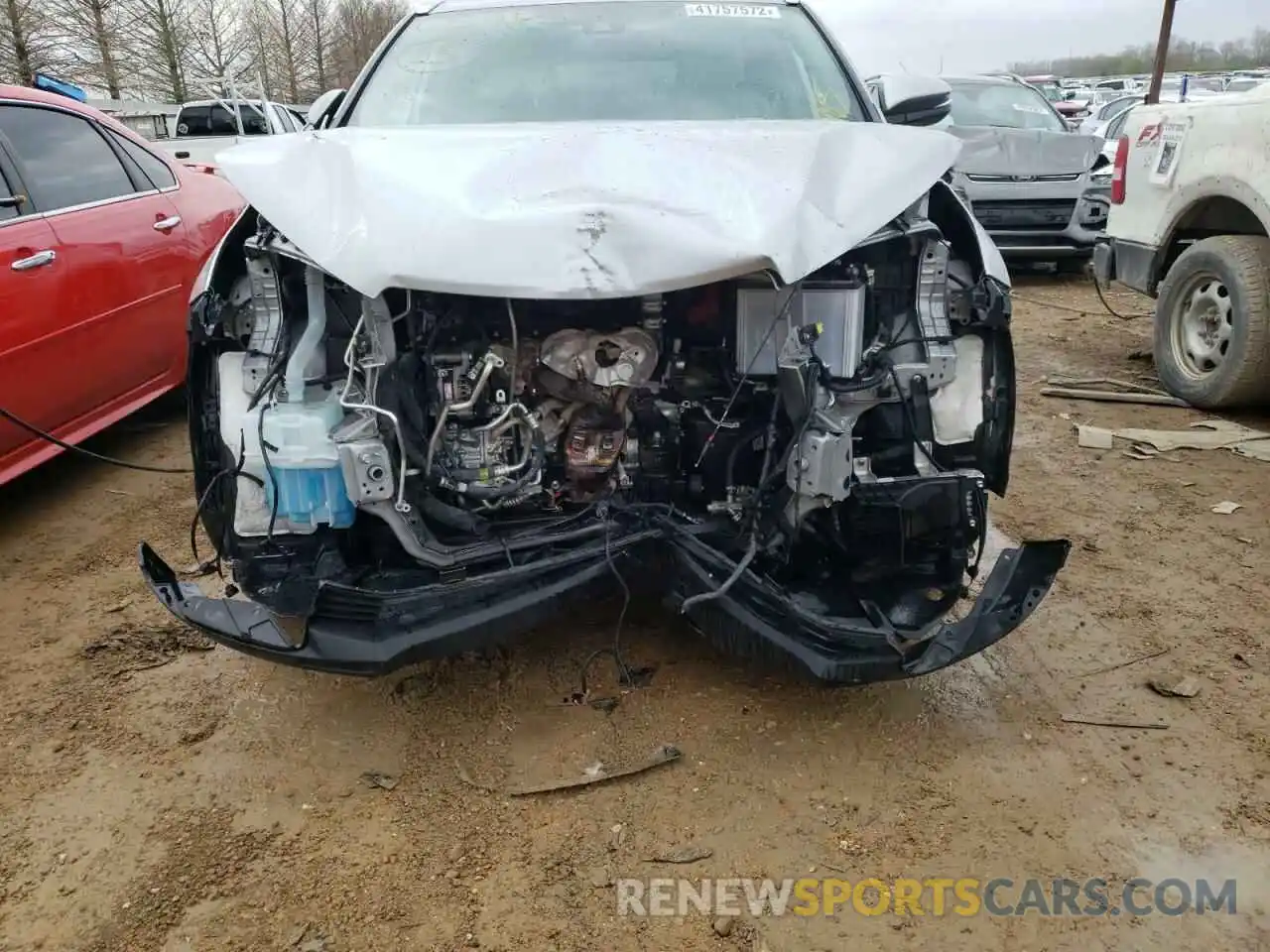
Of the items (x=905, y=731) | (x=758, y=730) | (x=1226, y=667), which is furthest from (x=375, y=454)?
(x=1226, y=667)

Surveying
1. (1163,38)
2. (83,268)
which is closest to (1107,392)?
(83,268)

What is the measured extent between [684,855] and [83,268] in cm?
349

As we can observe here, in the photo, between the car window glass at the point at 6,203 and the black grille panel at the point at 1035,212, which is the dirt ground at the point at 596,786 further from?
the black grille panel at the point at 1035,212

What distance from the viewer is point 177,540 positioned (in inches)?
160

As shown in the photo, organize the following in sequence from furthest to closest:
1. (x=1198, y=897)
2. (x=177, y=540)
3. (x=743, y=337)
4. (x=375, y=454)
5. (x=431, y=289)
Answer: (x=177, y=540)
(x=743, y=337)
(x=375, y=454)
(x=431, y=289)
(x=1198, y=897)

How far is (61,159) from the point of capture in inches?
173

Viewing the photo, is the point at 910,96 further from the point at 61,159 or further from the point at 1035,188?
the point at 1035,188

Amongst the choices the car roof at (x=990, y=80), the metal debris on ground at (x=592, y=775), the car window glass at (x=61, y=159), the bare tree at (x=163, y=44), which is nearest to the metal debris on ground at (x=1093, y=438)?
the metal debris on ground at (x=592, y=775)

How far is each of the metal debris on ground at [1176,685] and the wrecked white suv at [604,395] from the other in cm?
65

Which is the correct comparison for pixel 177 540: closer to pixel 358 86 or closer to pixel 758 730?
pixel 358 86

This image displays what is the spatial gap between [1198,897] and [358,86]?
3.55 metres

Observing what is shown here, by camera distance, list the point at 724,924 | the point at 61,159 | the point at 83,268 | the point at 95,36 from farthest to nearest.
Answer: the point at 95,36 < the point at 61,159 < the point at 83,268 < the point at 724,924

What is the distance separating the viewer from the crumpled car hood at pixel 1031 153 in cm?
891

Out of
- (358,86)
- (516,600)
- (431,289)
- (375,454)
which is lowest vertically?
(516,600)
